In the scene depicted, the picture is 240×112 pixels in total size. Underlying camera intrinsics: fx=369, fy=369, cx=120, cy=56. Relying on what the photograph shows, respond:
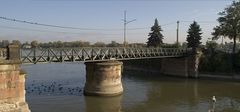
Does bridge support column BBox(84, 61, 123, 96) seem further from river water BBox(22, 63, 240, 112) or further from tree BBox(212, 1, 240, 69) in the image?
tree BBox(212, 1, 240, 69)

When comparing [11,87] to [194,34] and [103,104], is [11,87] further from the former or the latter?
[194,34]

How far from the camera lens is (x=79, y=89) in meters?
51.1

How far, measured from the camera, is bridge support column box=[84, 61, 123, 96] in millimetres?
45531

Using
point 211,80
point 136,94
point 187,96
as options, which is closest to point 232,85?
point 211,80

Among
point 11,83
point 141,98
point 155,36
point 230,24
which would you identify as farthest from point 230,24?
point 11,83

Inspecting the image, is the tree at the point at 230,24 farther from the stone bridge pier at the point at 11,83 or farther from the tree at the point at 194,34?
the stone bridge pier at the point at 11,83

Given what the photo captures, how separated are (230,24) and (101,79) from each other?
40.5 m

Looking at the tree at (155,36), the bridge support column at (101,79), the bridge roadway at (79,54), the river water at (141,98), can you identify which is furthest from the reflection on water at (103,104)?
the tree at (155,36)

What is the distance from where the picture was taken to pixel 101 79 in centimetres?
4553

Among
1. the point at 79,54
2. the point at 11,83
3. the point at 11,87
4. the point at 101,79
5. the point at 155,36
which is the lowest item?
the point at 101,79

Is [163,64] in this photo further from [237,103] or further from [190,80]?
[237,103]

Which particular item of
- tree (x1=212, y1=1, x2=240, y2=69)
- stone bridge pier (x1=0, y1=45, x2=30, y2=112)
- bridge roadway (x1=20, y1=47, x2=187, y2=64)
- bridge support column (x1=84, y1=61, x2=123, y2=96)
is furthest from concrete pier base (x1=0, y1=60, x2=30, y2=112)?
tree (x1=212, y1=1, x2=240, y2=69)

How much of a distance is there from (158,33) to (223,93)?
154ft

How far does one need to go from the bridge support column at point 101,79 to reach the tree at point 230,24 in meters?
36.6
